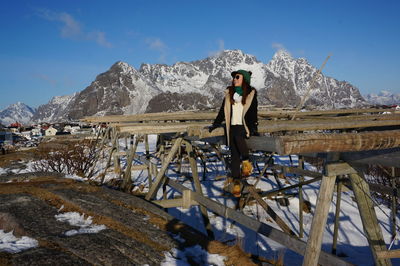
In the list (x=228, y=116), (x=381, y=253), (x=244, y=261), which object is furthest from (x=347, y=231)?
(x=228, y=116)

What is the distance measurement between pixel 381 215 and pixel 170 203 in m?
8.89

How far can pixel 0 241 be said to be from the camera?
5227mm

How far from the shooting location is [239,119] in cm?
520

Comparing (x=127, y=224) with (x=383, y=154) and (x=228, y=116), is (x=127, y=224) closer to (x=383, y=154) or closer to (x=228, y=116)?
(x=228, y=116)

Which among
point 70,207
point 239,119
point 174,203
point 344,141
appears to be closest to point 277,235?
point 239,119

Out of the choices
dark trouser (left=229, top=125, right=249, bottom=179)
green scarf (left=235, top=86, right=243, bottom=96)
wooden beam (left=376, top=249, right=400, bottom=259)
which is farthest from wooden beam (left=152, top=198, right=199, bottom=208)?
wooden beam (left=376, top=249, right=400, bottom=259)

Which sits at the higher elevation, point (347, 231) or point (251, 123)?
point (251, 123)

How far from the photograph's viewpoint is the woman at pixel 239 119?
510cm

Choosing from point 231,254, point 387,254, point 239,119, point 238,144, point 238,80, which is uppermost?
point 238,80

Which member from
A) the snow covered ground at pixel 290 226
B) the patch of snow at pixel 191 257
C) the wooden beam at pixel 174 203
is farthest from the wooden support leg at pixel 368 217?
the wooden beam at pixel 174 203

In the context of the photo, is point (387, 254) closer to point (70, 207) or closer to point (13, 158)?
point (70, 207)

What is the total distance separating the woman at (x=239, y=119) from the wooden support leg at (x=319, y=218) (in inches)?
65.2

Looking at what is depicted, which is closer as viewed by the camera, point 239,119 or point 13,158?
point 239,119

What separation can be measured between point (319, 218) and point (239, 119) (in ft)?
7.37
